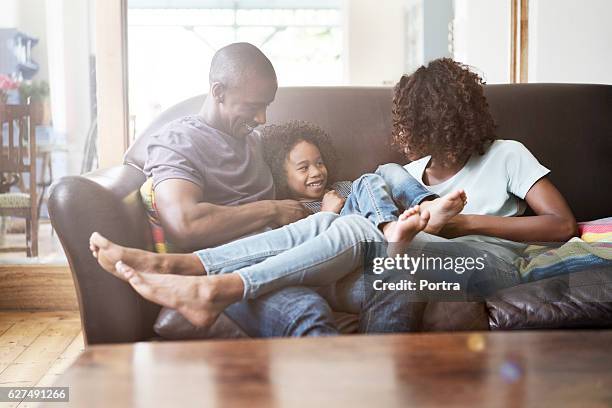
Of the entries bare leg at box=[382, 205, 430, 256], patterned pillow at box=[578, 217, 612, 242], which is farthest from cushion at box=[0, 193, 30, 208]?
patterned pillow at box=[578, 217, 612, 242]

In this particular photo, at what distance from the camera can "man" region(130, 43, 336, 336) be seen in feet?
4.67

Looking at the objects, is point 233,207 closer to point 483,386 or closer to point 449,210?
point 449,210

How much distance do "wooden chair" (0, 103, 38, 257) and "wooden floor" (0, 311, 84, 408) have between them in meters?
0.28

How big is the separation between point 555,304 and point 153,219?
0.79 m

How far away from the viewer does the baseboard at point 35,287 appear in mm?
2354

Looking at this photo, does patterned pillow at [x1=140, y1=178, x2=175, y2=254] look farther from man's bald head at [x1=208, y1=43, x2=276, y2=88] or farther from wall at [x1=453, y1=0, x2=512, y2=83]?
wall at [x1=453, y1=0, x2=512, y2=83]

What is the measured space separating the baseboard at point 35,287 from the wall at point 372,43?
1.10 m

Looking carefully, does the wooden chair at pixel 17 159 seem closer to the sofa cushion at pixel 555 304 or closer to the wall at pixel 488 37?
the wall at pixel 488 37

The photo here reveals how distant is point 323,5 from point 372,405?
117 centimetres

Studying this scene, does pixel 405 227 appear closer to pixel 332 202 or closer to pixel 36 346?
pixel 332 202

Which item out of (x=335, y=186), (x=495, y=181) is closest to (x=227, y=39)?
(x=335, y=186)

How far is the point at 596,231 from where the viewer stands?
1.67 metres

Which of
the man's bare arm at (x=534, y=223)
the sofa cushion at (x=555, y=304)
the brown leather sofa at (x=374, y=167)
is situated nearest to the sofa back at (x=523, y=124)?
the brown leather sofa at (x=374, y=167)

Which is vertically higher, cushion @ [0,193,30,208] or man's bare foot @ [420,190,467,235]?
man's bare foot @ [420,190,467,235]
